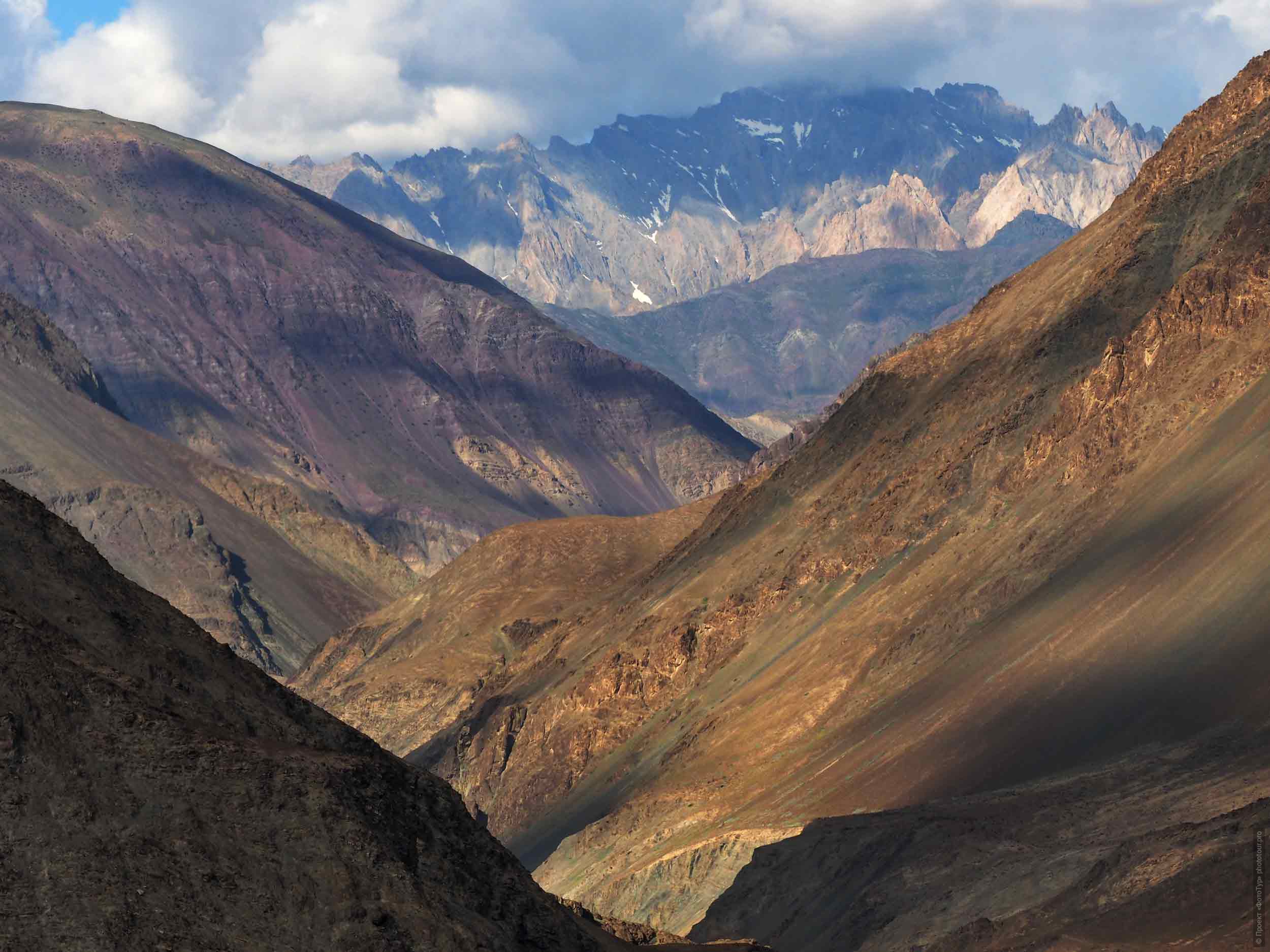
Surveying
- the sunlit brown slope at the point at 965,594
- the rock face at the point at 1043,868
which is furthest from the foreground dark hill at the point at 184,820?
the sunlit brown slope at the point at 965,594

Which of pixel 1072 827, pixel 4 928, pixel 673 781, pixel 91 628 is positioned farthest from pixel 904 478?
pixel 4 928

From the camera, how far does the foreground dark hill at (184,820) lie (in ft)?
97.1

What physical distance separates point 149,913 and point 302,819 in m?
3.74

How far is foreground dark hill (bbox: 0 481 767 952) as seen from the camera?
97.1 feet

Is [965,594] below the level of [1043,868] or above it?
above

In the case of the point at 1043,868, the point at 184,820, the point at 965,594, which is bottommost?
the point at 1043,868

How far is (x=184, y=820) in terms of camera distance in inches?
1243

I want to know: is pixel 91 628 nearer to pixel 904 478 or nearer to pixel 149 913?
pixel 149 913

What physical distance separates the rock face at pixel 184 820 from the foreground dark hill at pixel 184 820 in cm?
3

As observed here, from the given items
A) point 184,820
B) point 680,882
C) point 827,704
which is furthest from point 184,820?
point 827,704

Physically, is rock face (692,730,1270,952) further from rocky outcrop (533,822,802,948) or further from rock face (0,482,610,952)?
rock face (0,482,610,952)

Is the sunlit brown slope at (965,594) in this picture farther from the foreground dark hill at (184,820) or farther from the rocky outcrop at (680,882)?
the foreground dark hill at (184,820)

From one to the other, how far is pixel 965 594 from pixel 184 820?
67504 millimetres

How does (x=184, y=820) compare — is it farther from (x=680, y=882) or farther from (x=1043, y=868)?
(x=680, y=882)
